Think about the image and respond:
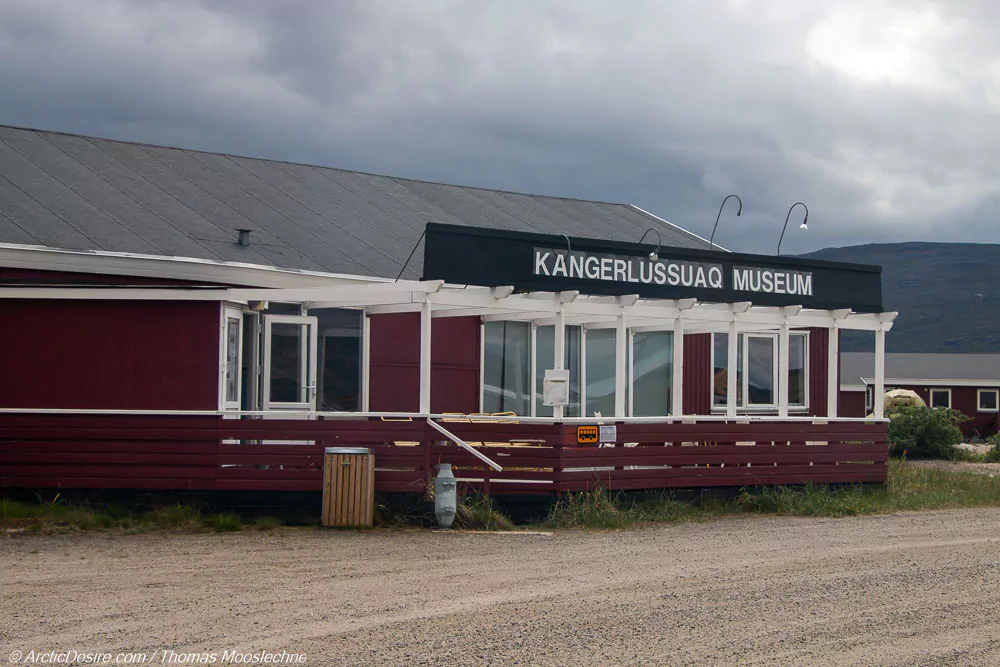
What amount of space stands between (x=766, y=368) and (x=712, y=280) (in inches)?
171

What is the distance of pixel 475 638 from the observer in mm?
7449

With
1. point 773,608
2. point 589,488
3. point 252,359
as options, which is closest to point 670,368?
point 589,488

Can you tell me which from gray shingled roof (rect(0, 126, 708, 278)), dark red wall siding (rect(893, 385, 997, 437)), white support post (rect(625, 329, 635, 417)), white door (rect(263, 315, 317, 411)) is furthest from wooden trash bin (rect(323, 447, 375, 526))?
dark red wall siding (rect(893, 385, 997, 437))

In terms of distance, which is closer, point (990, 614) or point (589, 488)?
point (990, 614)

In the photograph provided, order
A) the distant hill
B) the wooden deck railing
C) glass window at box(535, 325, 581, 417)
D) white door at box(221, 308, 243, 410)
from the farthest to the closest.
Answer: the distant hill < glass window at box(535, 325, 581, 417) < white door at box(221, 308, 243, 410) < the wooden deck railing

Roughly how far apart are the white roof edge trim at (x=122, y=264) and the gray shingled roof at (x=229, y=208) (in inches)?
15.9

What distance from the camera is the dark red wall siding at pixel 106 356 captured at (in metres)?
13.9

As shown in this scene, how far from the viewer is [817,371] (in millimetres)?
20922

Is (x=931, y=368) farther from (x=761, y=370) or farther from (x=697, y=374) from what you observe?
(x=697, y=374)

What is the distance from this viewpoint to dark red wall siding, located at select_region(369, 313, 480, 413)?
653 inches

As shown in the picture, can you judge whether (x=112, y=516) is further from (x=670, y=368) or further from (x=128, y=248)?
(x=670, y=368)

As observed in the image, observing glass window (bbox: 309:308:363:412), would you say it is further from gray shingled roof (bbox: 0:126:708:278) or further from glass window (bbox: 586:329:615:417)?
glass window (bbox: 586:329:615:417)

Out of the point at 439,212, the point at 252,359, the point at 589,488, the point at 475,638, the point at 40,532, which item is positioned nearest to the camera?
the point at 475,638

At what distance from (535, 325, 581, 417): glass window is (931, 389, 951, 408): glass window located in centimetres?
3536
